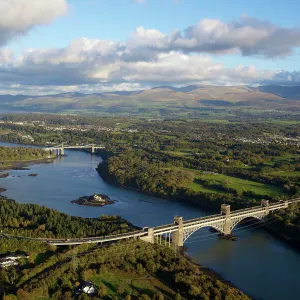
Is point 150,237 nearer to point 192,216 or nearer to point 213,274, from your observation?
point 213,274

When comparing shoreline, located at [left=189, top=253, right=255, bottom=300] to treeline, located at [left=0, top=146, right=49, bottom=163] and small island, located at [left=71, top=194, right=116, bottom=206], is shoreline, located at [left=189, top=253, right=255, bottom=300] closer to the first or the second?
small island, located at [left=71, top=194, right=116, bottom=206]

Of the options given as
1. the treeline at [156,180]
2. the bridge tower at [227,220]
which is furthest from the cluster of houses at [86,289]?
the treeline at [156,180]

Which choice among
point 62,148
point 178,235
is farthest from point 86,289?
point 62,148

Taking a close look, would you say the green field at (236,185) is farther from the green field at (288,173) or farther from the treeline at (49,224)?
the treeline at (49,224)

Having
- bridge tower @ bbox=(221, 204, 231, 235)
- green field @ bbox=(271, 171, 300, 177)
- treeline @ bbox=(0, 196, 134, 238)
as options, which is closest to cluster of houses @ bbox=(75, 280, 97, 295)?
treeline @ bbox=(0, 196, 134, 238)

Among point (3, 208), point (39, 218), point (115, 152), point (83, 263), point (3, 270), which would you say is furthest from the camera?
point (115, 152)

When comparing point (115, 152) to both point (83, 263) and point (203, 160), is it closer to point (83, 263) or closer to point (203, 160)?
point (203, 160)

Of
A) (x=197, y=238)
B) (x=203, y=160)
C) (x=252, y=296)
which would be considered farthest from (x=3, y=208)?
(x=203, y=160)
